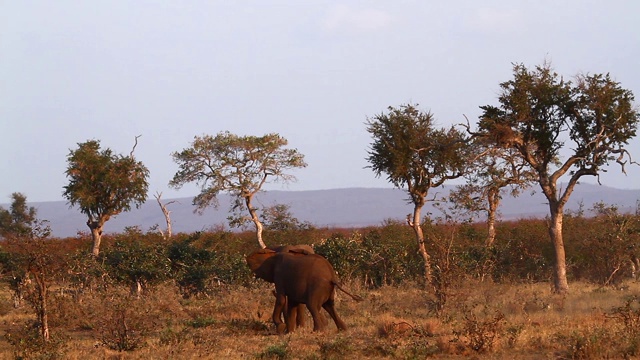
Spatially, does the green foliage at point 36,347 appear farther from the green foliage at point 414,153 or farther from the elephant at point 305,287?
the green foliage at point 414,153

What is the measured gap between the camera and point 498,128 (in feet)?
72.8

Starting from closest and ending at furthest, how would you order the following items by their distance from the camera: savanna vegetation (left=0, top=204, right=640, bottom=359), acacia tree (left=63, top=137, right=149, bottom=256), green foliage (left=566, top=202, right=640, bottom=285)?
savanna vegetation (left=0, top=204, right=640, bottom=359)
green foliage (left=566, top=202, right=640, bottom=285)
acacia tree (left=63, top=137, right=149, bottom=256)

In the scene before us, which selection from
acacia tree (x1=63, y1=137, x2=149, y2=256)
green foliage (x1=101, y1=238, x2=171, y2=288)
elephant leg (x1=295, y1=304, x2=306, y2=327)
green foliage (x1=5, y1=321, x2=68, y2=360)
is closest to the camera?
green foliage (x1=5, y1=321, x2=68, y2=360)

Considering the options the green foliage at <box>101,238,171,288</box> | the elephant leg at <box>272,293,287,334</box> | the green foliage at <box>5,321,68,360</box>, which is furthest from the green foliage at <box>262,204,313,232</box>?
the green foliage at <box>5,321,68,360</box>

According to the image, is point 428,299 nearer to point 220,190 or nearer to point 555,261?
point 555,261

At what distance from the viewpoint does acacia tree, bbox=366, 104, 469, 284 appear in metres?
27.5

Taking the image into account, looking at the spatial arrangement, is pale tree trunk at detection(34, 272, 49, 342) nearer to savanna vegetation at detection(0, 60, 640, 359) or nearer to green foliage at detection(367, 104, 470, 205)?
savanna vegetation at detection(0, 60, 640, 359)

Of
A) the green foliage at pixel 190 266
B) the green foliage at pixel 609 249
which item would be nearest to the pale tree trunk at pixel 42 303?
the green foliage at pixel 190 266

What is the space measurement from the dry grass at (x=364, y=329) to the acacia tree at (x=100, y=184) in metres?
13.0

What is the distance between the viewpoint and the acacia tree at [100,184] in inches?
1356

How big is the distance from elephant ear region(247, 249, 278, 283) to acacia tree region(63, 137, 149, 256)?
18.3 metres

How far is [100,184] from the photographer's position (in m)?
34.7

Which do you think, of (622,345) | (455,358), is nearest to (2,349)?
(455,358)

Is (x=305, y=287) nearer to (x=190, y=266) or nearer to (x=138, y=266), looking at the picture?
(x=138, y=266)
